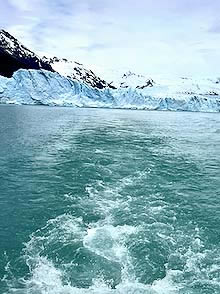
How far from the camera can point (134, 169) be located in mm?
27391

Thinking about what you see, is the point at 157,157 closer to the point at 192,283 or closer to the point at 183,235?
the point at 183,235

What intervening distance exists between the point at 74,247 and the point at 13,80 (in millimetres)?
163968

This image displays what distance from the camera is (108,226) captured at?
16.6 m

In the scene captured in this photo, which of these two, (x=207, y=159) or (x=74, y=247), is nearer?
(x=74, y=247)

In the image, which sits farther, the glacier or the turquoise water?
the glacier

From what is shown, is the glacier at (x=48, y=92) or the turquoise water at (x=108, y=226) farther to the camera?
the glacier at (x=48, y=92)

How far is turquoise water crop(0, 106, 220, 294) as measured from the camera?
12.5 metres

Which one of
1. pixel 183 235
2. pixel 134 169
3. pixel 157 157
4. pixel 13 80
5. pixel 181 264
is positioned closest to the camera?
pixel 181 264

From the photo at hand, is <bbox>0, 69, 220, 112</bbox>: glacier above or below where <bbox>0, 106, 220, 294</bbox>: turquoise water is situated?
above

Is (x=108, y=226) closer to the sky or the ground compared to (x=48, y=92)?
closer to the ground

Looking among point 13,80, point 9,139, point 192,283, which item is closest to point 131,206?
point 192,283

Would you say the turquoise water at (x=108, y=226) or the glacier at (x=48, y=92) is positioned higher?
the glacier at (x=48, y=92)

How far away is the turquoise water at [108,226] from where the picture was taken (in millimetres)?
12508

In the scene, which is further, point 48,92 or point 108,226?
point 48,92
